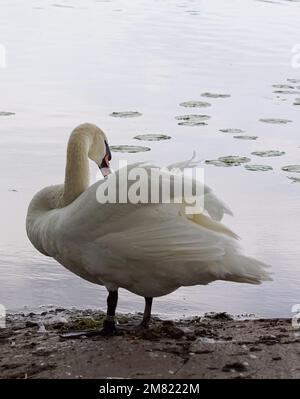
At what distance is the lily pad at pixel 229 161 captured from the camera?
8.42 metres

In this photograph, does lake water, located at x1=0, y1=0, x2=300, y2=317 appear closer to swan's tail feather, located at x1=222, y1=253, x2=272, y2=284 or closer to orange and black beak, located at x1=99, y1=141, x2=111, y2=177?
orange and black beak, located at x1=99, y1=141, x2=111, y2=177

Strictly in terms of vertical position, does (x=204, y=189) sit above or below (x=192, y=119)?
above

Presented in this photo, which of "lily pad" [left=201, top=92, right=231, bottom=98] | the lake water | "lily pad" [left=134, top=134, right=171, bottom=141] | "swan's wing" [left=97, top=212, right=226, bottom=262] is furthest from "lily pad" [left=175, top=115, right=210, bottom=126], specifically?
"swan's wing" [left=97, top=212, right=226, bottom=262]

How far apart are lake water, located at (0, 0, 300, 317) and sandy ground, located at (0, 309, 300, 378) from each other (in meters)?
0.60

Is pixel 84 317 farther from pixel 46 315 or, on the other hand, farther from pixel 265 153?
pixel 265 153

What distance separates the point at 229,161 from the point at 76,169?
3603mm

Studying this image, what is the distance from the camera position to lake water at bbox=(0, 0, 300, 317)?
6043 mm

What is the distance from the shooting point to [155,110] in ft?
34.3

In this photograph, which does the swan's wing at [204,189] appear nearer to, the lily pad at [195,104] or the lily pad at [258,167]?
the lily pad at [258,167]

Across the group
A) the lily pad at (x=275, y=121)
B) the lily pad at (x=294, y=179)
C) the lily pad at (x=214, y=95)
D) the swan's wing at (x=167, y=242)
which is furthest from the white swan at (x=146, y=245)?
the lily pad at (x=214, y=95)

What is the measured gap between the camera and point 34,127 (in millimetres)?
9352

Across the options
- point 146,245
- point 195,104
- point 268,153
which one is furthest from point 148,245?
point 195,104

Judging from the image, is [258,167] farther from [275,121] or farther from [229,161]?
[275,121]
